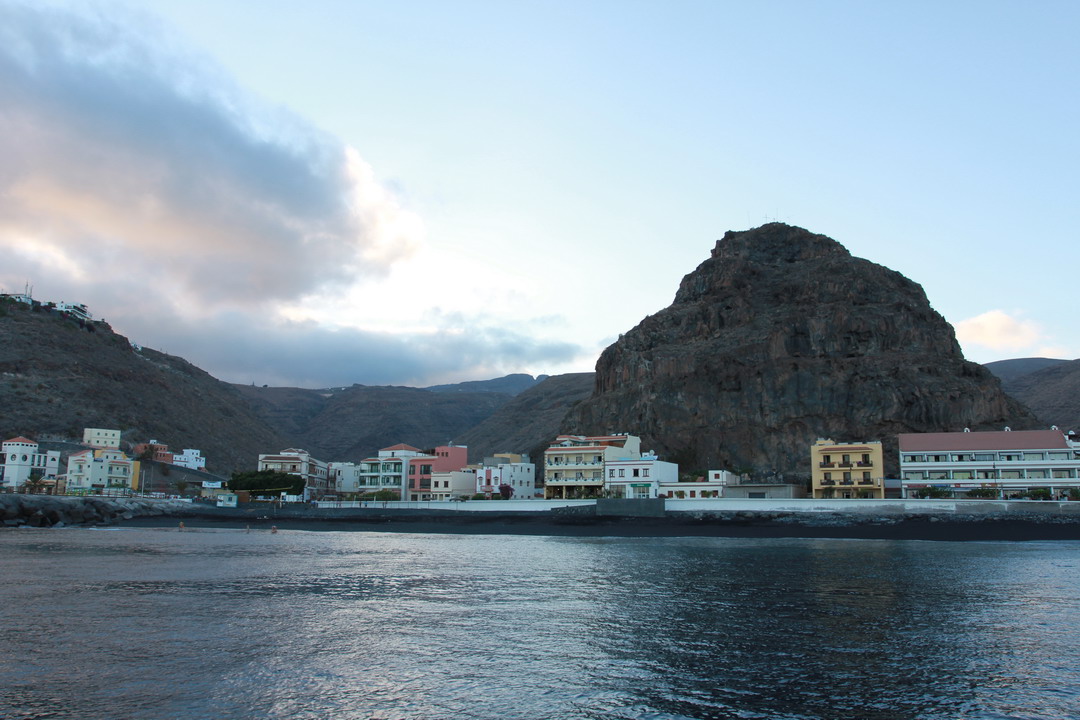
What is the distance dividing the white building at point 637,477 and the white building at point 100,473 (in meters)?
77.6

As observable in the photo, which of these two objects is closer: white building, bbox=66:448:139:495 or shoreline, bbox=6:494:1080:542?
shoreline, bbox=6:494:1080:542

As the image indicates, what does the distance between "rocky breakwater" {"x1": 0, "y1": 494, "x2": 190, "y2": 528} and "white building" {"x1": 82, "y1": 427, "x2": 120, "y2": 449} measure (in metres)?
48.3

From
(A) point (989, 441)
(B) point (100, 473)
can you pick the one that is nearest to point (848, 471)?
(A) point (989, 441)

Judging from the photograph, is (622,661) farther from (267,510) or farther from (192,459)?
(192,459)

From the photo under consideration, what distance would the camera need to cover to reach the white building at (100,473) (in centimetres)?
12625

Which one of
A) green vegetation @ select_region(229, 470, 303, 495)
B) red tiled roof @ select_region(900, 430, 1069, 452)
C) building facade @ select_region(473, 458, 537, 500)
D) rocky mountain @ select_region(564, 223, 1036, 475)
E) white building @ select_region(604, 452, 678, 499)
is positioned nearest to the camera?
red tiled roof @ select_region(900, 430, 1069, 452)

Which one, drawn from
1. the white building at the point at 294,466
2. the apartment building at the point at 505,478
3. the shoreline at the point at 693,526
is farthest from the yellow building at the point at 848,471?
the white building at the point at 294,466

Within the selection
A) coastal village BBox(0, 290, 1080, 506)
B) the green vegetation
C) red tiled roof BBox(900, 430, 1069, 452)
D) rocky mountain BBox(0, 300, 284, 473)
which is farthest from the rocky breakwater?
red tiled roof BBox(900, 430, 1069, 452)

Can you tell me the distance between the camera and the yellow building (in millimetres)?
99250

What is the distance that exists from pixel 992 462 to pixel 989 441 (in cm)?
297

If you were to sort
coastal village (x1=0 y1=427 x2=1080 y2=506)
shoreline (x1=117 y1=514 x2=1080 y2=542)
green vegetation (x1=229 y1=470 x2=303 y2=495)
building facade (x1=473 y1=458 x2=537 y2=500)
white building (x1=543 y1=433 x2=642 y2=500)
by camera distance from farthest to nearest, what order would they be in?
green vegetation (x1=229 y1=470 x2=303 y2=495) → building facade (x1=473 y1=458 x2=537 y2=500) → white building (x1=543 y1=433 x2=642 y2=500) → coastal village (x1=0 y1=427 x2=1080 y2=506) → shoreline (x1=117 y1=514 x2=1080 y2=542)

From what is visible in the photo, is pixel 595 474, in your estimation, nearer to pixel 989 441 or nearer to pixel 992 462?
pixel 992 462

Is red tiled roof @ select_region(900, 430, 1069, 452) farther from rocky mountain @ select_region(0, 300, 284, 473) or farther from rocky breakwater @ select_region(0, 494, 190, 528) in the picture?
rocky mountain @ select_region(0, 300, 284, 473)

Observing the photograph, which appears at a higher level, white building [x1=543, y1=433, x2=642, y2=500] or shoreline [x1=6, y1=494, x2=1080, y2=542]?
white building [x1=543, y1=433, x2=642, y2=500]
